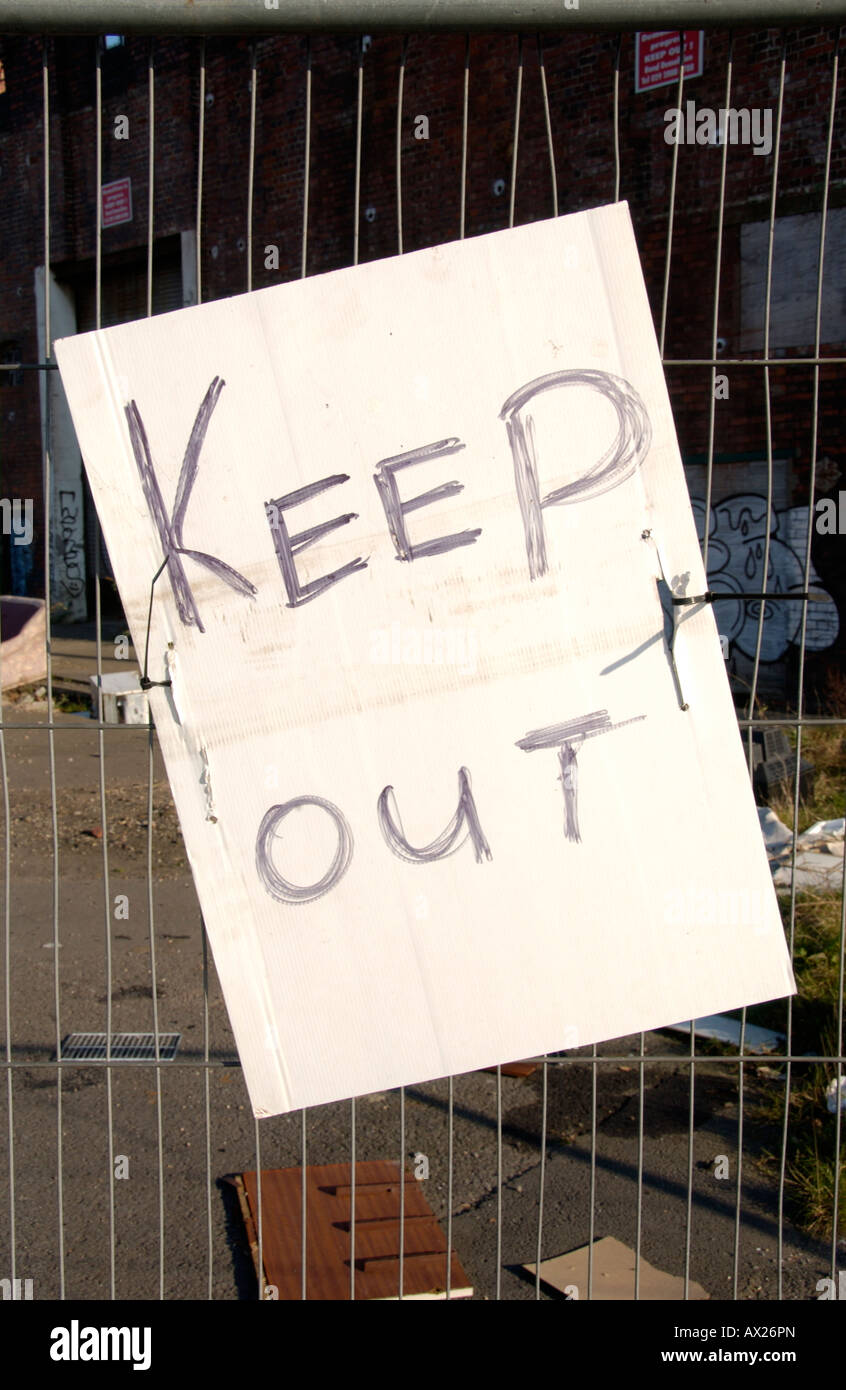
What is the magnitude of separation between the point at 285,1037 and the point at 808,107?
394 inches

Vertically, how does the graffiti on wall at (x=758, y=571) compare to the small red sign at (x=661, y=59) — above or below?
below

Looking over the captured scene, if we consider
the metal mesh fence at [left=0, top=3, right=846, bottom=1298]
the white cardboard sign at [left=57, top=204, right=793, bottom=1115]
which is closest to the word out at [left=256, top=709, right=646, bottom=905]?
the white cardboard sign at [left=57, top=204, right=793, bottom=1115]

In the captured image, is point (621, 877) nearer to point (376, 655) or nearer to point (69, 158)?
point (376, 655)

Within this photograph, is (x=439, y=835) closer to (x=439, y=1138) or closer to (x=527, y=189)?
(x=439, y=1138)

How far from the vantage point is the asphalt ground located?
2936mm

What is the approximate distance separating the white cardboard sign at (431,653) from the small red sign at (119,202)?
52.3ft

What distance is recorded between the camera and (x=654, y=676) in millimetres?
1941

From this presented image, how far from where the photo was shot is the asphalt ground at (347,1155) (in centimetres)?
294

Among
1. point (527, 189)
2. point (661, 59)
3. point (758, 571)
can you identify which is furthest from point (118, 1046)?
point (527, 189)

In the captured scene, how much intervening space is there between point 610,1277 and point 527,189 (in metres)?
11.0

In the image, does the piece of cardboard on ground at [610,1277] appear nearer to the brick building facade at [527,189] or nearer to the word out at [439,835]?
the word out at [439,835]

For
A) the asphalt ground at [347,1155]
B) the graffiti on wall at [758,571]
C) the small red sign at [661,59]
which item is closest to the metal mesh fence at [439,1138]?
the asphalt ground at [347,1155]

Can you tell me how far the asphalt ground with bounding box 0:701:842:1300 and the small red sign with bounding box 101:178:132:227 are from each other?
45.7ft
